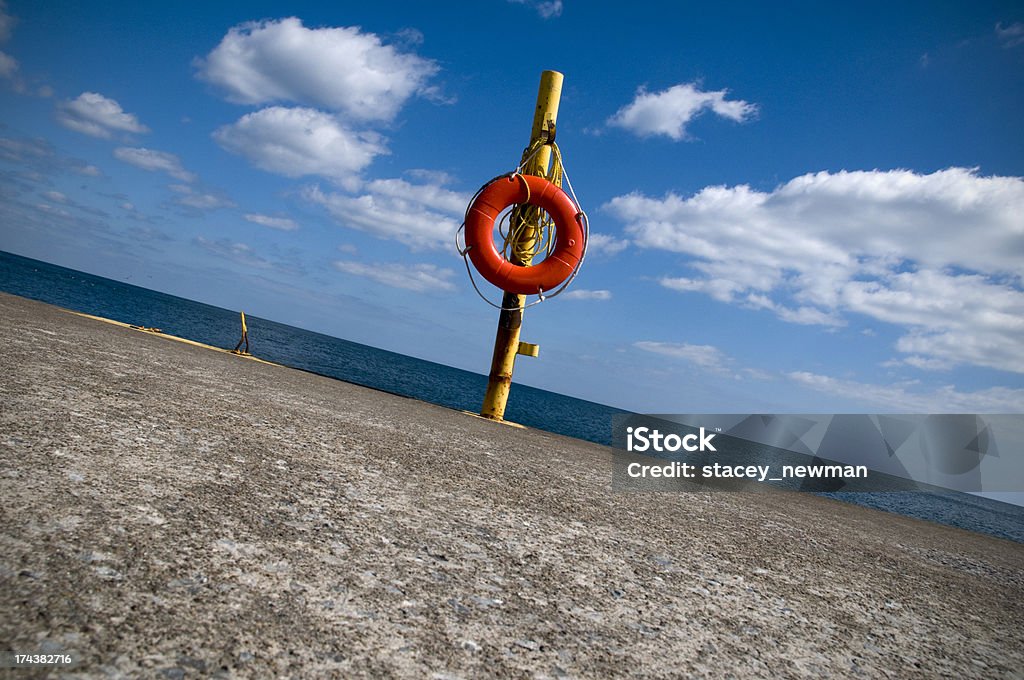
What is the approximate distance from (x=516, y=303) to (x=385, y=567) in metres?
4.44

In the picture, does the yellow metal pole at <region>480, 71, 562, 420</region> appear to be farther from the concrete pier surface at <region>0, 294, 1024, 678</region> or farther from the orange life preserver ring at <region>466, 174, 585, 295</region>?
the concrete pier surface at <region>0, 294, 1024, 678</region>

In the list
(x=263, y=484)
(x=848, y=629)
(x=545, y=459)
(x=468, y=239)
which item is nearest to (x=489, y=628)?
(x=263, y=484)

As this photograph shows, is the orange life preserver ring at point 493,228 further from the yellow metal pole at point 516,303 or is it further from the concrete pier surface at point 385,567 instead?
the concrete pier surface at point 385,567

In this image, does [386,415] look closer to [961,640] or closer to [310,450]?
[310,450]

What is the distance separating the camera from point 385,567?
128cm

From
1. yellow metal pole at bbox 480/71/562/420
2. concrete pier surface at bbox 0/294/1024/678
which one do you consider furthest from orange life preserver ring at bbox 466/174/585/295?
concrete pier surface at bbox 0/294/1024/678

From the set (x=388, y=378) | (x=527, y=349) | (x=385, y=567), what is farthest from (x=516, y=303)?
(x=388, y=378)

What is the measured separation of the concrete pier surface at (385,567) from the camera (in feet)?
3.05

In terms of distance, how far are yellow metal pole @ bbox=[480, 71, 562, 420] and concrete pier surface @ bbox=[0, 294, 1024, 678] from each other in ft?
9.36

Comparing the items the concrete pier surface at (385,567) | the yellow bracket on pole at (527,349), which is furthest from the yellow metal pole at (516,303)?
the concrete pier surface at (385,567)

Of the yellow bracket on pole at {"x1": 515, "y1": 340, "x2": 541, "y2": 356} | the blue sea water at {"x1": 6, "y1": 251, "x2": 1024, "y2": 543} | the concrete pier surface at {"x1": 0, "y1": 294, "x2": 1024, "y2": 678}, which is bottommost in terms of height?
the blue sea water at {"x1": 6, "y1": 251, "x2": 1024, "y2": 543}

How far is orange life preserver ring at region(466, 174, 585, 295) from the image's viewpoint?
5.40 meters

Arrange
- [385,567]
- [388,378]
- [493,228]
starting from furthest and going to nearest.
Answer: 1. [388,378]
2. [493,228]
3. [385,567]

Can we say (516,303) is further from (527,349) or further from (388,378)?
(388,378)
